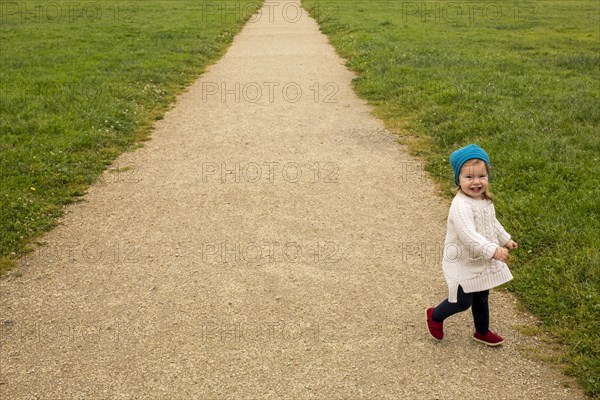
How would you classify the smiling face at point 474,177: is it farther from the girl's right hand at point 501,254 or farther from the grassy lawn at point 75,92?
the grassy lawn at point 75,92

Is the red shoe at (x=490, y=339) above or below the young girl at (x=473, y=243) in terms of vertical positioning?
below

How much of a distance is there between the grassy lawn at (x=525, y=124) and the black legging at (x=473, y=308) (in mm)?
534

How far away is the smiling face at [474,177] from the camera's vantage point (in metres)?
3.95

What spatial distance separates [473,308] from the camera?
13.7ft

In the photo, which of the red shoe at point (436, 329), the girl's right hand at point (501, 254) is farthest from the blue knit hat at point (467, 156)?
the red shoe at point (436, 329)

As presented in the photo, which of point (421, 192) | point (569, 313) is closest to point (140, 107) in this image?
point (421, 192)

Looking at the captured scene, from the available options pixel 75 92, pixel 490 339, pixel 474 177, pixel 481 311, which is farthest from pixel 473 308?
pixel 75 92

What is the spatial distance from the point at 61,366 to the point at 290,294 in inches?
67.4

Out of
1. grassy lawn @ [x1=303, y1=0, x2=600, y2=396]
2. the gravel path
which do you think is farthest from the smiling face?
grassy lawn @ [x1=303, y1=0, x2=600, y2=396]

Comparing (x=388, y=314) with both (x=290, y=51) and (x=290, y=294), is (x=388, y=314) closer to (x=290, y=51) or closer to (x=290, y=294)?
(x=290, y=294)

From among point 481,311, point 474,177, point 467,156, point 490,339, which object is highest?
point 467,156

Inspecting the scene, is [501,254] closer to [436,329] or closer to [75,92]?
[436,329]

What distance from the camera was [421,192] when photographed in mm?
6934

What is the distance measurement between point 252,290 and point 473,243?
185 centimetres
